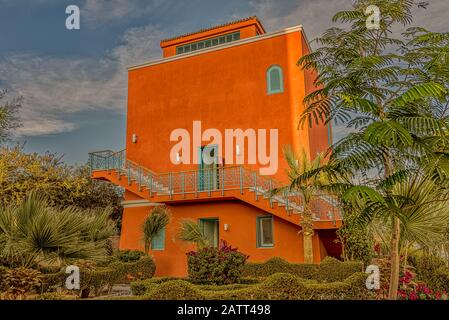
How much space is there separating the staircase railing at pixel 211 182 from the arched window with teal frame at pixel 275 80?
352 cm

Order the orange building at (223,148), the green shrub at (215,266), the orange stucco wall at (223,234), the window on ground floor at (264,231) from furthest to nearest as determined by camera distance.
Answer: the window on ground floor at (264,231) < the orange building at (223,148) < the orange stucco wall at (223,234) < the green shrub at (215,266)

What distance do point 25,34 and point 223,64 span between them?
28.2 ft

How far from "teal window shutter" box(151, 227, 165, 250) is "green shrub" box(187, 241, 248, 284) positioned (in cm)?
771

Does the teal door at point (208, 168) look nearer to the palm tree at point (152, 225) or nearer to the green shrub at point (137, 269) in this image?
the palm tree at point (152, 225)

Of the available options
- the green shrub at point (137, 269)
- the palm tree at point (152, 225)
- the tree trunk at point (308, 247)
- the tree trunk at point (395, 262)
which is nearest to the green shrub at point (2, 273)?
the green shrub at point (137, 269)

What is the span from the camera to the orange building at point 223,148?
14.6m

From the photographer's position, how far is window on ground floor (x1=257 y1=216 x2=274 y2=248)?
1485 centimetres

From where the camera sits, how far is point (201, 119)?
683 inches

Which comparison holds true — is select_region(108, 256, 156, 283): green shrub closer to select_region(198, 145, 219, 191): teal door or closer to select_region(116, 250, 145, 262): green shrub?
select_region(116, 250, 145, 262): green shrub

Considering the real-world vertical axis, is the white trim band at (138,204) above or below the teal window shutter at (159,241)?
above

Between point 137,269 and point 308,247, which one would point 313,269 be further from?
point 137,269

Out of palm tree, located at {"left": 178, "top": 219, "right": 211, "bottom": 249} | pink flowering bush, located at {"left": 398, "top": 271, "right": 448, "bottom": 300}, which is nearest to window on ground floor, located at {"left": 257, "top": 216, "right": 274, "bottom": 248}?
palm tree, located at {"left": 178, "top": 219, "right": 211, "bottom": 249}
